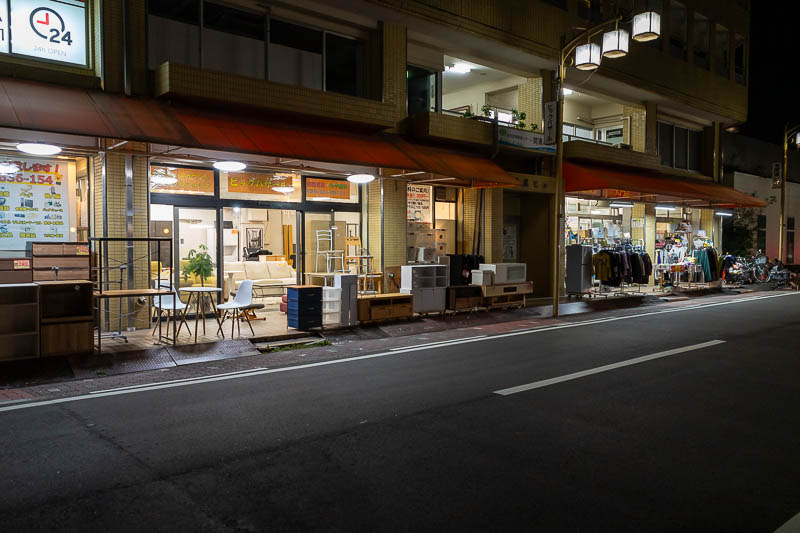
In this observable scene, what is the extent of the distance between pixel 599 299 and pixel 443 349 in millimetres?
10853

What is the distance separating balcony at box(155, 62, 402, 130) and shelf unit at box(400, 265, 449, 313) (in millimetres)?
3855

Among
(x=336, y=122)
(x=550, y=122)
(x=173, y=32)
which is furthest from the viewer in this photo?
(x=550, y=122)

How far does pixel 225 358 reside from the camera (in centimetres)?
1011

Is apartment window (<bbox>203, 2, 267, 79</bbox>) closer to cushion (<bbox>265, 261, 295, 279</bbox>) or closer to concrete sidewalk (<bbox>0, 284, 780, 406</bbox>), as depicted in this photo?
cushion (<bbox>265, 261, 295, 279</bbox>)

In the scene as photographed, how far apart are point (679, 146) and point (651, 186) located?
7321 millimetres

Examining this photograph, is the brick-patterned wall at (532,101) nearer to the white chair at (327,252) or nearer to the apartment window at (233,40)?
the white chair at (327,252)

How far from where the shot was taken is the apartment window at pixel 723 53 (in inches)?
1134

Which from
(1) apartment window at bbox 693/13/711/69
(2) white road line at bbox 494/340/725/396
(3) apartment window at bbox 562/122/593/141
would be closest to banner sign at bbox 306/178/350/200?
(2) white road line at bbox 494/340/725/396

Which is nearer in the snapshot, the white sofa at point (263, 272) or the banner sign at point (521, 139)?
the white sofa at point (263, 272)

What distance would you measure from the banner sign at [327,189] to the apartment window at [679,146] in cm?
1724

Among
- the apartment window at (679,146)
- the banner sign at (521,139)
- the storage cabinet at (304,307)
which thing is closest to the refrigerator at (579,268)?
the banner sign at (521,139)

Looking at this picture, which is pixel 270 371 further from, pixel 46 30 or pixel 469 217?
pixel 469 217

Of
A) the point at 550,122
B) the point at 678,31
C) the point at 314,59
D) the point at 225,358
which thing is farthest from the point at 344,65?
the point at 678,31

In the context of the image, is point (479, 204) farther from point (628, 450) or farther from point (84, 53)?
point (628, 450)
